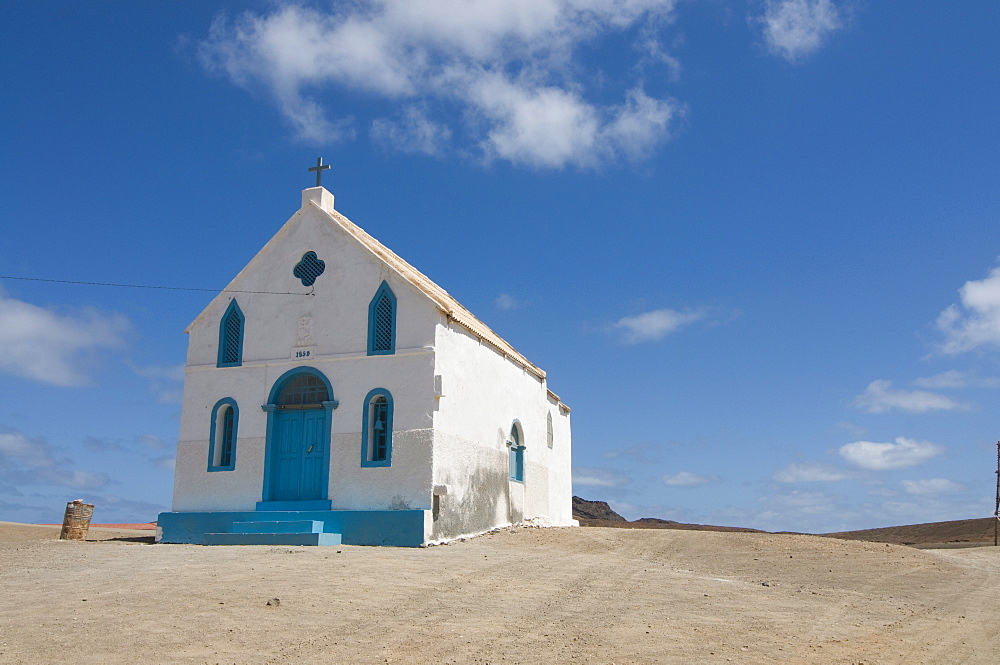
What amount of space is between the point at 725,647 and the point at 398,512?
32.8 ft

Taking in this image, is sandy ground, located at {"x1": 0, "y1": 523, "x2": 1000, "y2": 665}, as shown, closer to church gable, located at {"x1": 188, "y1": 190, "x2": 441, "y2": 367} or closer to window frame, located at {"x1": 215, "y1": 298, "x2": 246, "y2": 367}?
church gable, located at {"x1": 188, "y1": 190, "x2": 441, "y2": 367}

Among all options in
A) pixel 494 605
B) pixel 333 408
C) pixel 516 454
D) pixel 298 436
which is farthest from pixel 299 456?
pixel 494 605

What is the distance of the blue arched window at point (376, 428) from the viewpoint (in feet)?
63.2

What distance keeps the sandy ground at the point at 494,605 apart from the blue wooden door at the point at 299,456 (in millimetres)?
3046

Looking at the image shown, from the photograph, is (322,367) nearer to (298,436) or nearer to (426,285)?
(298,436)

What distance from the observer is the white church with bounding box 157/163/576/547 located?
18.9m

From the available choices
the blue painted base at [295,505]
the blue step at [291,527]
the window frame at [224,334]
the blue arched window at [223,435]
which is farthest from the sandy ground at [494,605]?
the window frame at [224,334]

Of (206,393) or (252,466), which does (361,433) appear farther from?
(206,393)

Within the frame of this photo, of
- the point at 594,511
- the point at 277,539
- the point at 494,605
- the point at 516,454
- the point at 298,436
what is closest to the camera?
the point at 494,605

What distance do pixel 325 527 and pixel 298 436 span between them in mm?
2467

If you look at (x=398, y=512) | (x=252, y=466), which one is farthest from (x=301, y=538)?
(x=252, y=466)

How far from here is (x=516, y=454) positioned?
79.0ft

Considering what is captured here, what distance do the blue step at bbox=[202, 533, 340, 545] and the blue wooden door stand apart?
185 centimetres

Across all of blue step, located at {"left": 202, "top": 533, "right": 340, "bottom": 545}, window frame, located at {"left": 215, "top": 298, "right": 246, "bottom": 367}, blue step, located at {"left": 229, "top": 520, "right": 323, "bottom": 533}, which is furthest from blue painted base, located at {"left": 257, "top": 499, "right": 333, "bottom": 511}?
window frame, located at {"left": 215, "top": 298, "right": 246, "bottom": 367}
